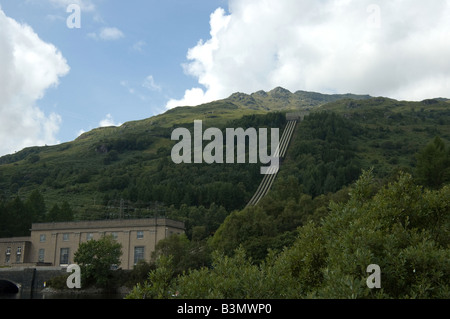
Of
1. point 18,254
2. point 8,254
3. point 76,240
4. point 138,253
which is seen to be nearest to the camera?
point 138,253

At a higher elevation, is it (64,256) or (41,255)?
(41,255)

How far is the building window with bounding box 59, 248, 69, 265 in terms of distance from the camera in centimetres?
9457

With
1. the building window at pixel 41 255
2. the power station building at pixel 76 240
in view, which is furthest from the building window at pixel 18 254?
the building window at pixel 41 255

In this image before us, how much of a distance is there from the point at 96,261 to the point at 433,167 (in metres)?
59.5

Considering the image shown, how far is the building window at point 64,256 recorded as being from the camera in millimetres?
94575

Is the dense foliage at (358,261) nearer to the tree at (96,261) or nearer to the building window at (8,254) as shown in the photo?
the tree at (96,261)

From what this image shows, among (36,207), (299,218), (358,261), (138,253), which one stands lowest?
(358,261)

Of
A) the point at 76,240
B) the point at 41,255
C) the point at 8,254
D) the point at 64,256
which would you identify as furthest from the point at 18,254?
the point at 76,240

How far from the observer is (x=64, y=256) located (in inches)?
3755

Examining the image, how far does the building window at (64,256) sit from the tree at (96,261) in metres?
18.6

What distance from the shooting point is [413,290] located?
16281mm

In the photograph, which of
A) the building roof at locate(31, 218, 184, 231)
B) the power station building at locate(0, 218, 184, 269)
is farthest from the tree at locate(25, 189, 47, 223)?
the building roof at locate(31, 218, 184, 231)

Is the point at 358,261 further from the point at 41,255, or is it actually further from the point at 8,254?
the point at 8,254
